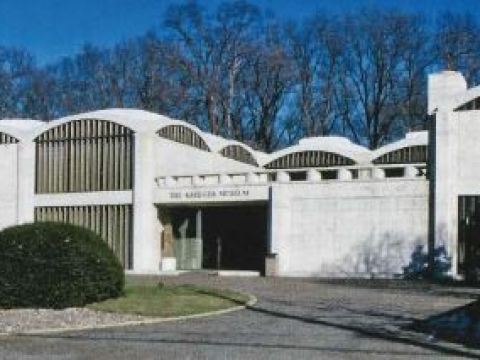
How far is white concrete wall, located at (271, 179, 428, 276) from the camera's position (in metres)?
32.6

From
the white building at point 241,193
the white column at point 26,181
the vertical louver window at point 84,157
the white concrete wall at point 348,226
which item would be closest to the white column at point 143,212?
the white building at point 241,193

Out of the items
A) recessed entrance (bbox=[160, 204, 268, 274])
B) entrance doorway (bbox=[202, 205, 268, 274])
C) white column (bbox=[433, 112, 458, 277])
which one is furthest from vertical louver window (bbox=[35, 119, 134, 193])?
white column (bbox=[433, 112, 458, 277])

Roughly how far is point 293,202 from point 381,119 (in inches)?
1234

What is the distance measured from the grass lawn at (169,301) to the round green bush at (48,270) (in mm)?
485

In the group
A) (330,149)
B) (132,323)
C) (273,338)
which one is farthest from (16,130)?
(273,338)

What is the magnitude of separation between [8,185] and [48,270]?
A: 85.1 feet

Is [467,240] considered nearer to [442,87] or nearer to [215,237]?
[442,87]

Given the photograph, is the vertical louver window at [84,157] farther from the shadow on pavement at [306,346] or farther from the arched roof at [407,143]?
the shadow on pavement at [306,346]

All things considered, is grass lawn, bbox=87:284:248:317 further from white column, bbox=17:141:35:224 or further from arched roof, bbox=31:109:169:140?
white column, bbox=17:141:35:224

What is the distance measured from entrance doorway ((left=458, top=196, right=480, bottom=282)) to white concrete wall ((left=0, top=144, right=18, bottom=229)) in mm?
21420

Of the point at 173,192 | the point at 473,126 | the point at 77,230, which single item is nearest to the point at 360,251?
the point at 473,126

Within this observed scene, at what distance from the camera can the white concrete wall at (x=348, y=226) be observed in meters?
32.6

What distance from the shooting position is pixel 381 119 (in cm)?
6481

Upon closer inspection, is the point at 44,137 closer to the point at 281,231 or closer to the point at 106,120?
the point at 106,120
